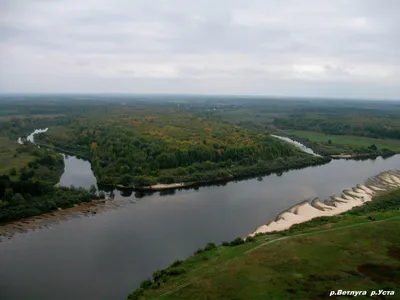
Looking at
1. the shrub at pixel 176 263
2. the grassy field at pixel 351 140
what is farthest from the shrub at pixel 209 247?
the grassy field at pixel 351 140

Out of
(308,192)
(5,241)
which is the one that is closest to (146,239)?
(5,241)

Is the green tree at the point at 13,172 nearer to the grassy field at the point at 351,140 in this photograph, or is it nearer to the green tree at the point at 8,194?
the green tree at the point at 8,194

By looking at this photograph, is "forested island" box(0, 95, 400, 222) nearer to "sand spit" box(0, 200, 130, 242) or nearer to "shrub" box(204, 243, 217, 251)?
"sand spit" box(0, 200, 130, 242)

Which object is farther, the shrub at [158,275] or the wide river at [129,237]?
the wide river at [129,237]

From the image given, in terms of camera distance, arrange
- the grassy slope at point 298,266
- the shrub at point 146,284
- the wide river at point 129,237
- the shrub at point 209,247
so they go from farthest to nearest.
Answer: the shrub at point 209,247, the wide river at point 129,237, the shrub at point 146,284, the grassy slope at point 298,266

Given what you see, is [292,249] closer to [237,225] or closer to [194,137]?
[237,225]

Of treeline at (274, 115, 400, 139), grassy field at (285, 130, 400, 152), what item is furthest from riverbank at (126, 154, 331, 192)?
treeline at (274, 115, 400, 139)

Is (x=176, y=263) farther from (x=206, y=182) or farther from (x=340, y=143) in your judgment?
(x=340, y=143)
